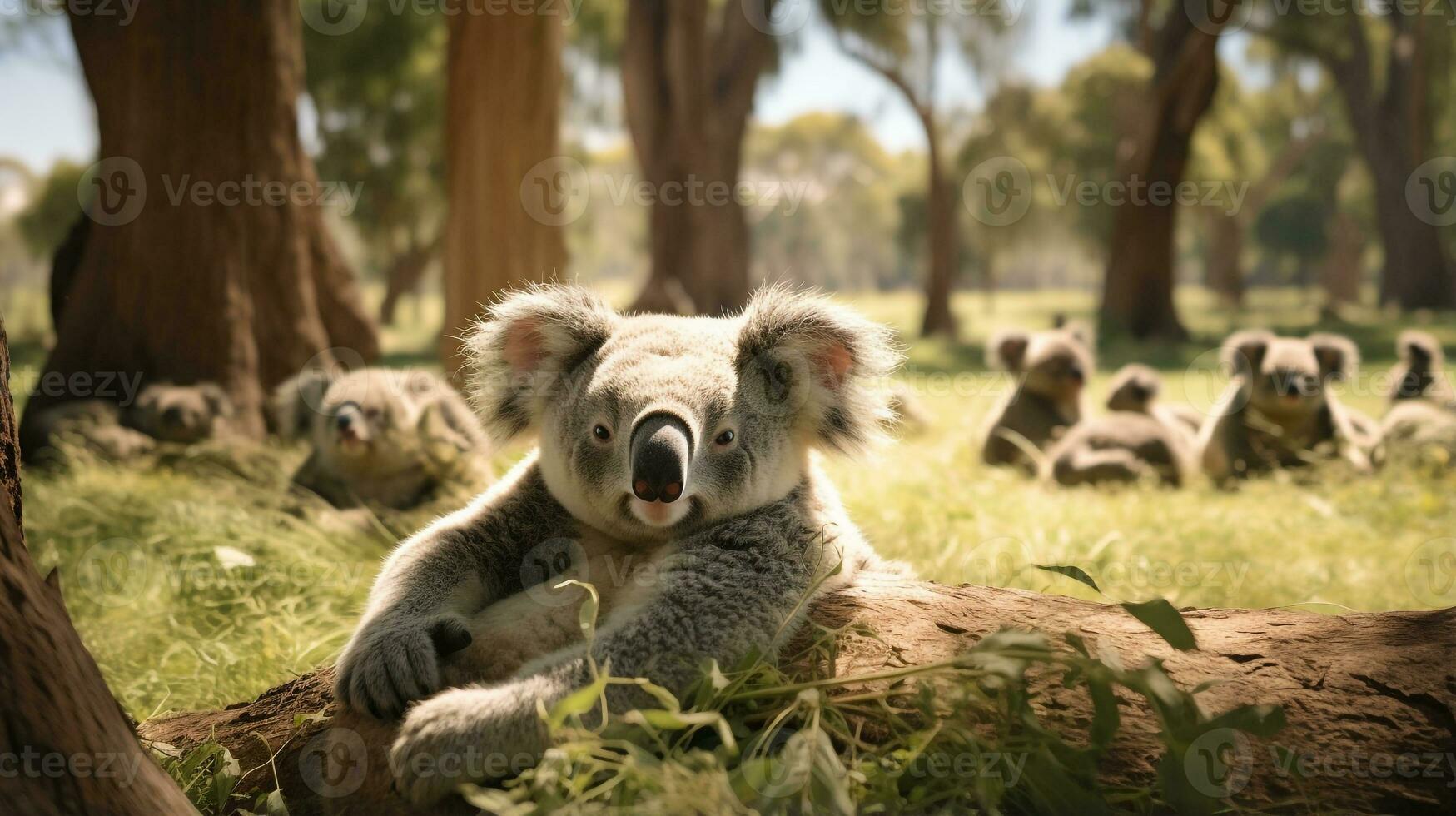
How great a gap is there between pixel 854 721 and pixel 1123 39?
2666 centimetres

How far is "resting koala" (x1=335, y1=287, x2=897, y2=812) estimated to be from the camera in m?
1.76

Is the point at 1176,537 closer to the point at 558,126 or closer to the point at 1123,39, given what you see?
the point at 558,126

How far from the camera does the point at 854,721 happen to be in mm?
1818

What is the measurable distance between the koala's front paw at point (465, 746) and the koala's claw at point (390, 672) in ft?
0.51

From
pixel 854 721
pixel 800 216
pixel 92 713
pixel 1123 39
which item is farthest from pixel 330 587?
pixel 800 216

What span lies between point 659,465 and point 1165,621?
90 centimetres

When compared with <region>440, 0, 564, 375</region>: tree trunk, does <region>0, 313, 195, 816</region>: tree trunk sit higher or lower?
lower

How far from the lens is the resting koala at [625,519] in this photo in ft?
5.76
